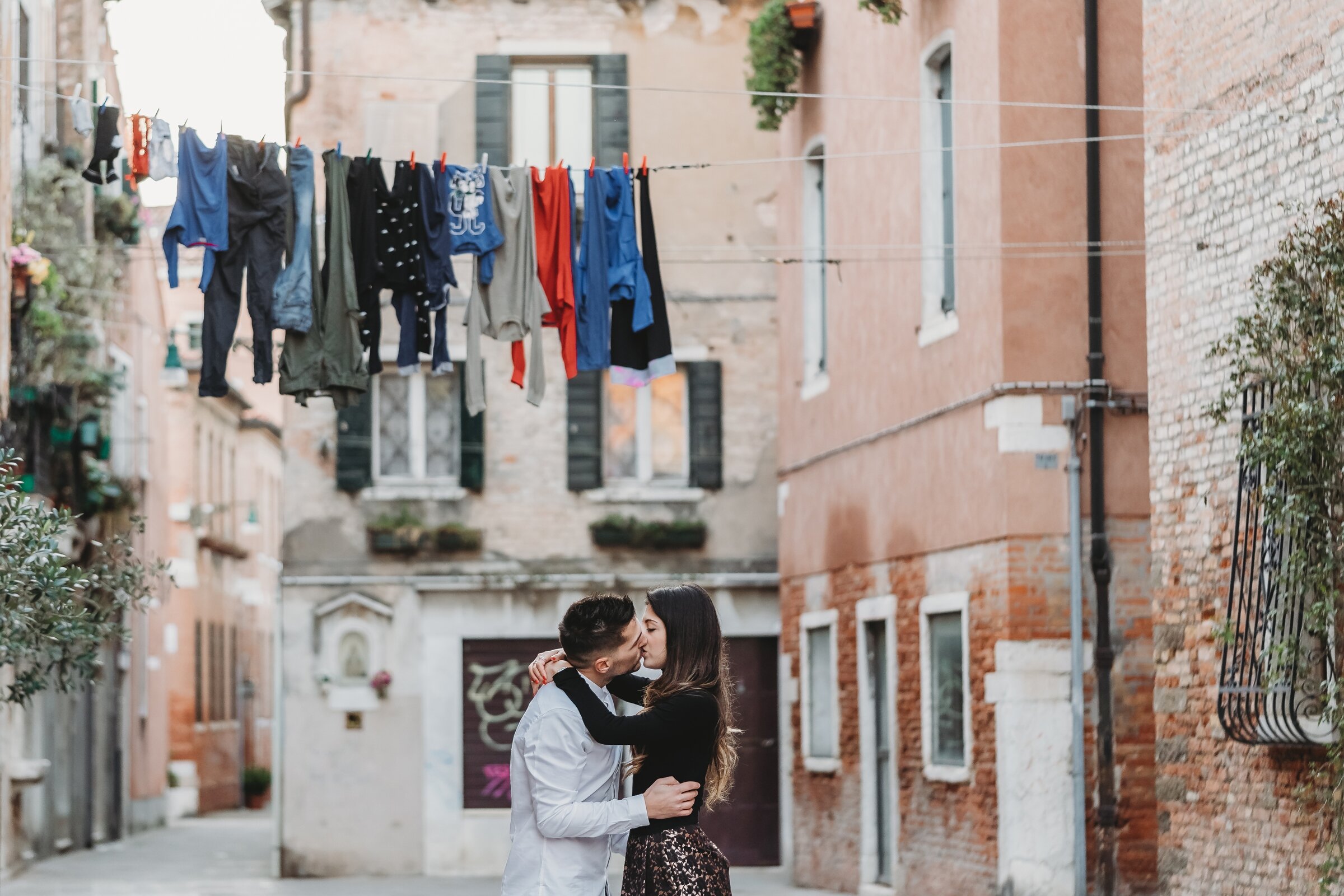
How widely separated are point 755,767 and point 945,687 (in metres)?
6.36

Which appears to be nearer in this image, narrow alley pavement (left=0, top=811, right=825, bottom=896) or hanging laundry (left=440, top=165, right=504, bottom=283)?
hanging laundry (left=440, top=165, right=504, bottom=283)

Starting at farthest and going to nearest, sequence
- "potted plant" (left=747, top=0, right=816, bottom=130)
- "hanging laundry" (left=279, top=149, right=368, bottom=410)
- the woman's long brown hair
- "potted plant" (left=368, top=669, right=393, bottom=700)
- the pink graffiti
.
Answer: "potted plant" (left=368, top=669, right=393, bottom=700)
the pink graffiti
"potted plant" (left=747, top=0, right=816, bottom=130)
"hanging laundry" (left=279, top=149, right=368, bottom=410)
the woman's long brown hair

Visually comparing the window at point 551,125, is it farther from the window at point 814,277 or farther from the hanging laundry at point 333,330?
the hanging laundry at point 333,330

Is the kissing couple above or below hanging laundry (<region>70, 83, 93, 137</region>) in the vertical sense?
below

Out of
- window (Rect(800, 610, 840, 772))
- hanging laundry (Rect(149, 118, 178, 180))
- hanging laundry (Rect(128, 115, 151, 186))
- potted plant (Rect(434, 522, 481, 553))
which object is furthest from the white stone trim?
hanging laundry (Rect(128, 115, 151, 186))

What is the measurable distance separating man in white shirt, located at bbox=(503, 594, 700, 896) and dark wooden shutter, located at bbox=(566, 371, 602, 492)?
15568 millimetres

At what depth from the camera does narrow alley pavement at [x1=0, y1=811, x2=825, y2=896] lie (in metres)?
18.8

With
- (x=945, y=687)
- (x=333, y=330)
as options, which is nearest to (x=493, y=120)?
(x=945, y=687)

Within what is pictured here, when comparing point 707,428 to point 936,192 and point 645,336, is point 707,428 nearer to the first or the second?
point 936,192

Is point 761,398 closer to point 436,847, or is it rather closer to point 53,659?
point 436,847

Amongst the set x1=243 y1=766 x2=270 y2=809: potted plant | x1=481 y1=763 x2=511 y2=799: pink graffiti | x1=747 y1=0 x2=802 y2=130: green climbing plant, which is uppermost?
x1=747 y1=0 x2=802 y2=130: green climbing plant

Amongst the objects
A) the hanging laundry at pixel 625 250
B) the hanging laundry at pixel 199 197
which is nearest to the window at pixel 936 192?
the hanging laundry at pixel 625 250

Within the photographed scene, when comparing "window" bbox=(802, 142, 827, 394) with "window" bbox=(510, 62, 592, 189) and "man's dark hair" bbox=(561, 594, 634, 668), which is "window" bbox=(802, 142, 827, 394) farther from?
"man's dark hair" bbox=(561, 594, 634, 668)

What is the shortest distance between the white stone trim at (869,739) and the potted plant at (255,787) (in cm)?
2412
